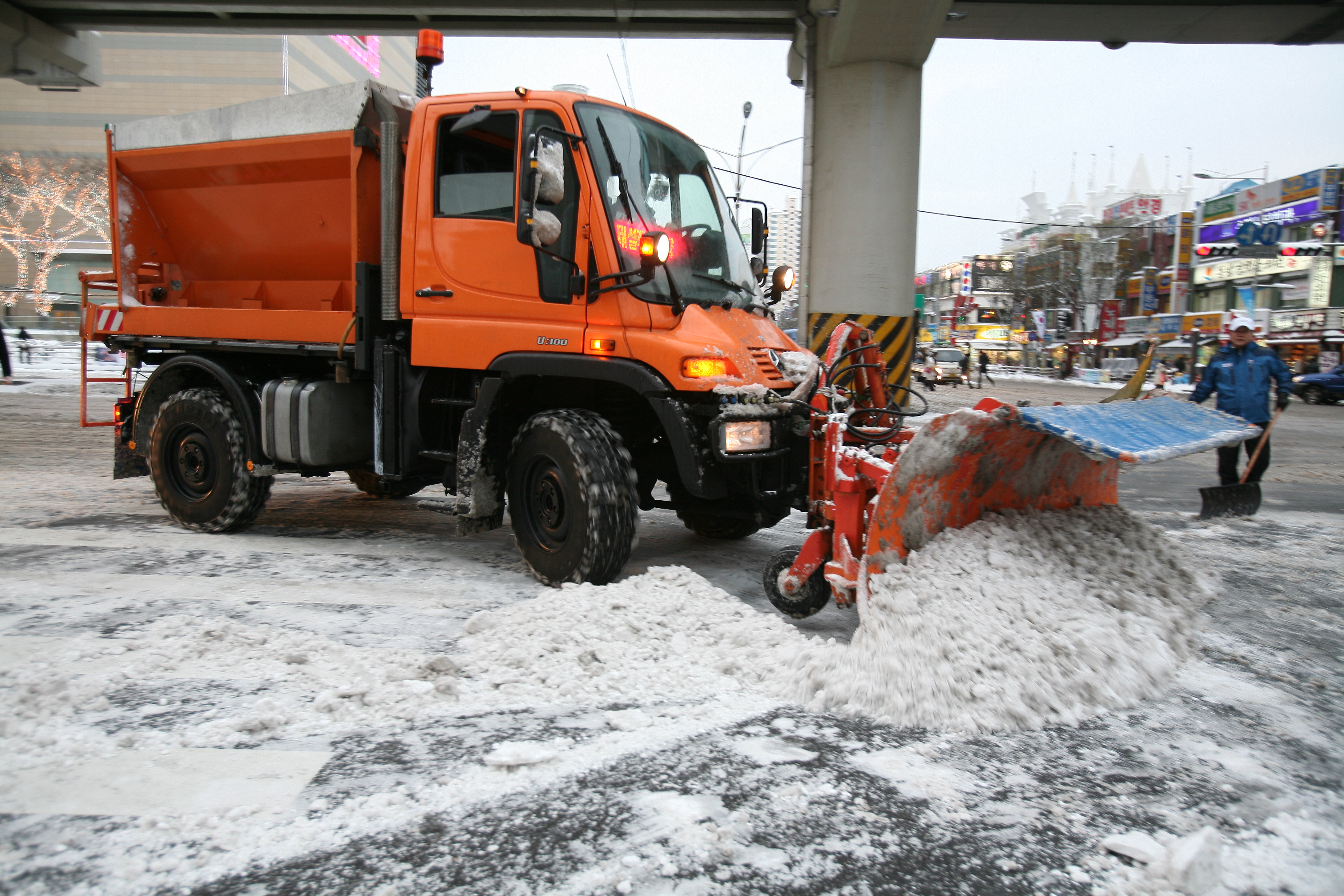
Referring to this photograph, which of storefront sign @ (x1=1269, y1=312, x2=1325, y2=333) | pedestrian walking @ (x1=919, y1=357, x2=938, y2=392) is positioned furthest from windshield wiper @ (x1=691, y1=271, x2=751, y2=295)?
storefront sign @ (x1=1269, y1=312, x2=1325, y2=333)

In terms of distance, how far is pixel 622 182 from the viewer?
4.69 m

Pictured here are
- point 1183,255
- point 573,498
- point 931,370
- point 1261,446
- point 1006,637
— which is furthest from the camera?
point 1183,255

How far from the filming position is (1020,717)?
309cm

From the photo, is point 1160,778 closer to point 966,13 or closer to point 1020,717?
point 1020,717

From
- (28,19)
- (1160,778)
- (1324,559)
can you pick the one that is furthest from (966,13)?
(28,19)

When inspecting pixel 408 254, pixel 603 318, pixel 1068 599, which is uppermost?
pixel 408 254

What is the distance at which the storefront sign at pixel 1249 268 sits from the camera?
131ft

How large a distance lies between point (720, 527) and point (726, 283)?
2.04 m

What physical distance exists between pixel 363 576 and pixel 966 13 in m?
11.3

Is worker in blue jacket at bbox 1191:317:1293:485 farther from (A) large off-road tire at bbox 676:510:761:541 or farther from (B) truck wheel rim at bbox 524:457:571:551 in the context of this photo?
(B) truck wheel rim at bbox 524:457:571:551

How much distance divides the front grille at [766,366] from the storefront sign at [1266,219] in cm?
4609

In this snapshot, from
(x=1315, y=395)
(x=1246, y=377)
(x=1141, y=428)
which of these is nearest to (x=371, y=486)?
(x=1141, y=428)

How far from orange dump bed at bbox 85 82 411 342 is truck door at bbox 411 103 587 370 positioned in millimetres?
566

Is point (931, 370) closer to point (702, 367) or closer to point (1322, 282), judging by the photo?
point (1322, 282)
